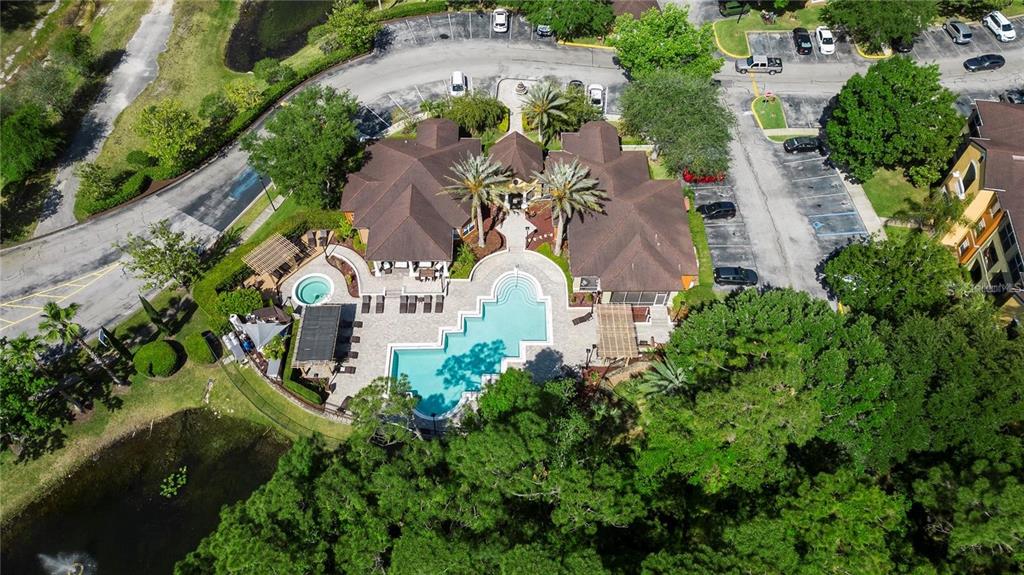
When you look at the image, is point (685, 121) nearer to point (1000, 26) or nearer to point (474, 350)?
point (474, 350)

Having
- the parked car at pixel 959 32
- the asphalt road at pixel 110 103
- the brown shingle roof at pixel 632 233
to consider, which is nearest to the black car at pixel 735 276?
the brown shingle roof at pixel 632 233

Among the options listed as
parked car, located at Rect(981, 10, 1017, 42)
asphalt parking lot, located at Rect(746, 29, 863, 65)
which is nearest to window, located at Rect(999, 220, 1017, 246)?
asphalt parking lot, located at Rect(746, 29, 863, 65)

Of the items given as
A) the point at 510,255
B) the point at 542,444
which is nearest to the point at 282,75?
the point at 510,255

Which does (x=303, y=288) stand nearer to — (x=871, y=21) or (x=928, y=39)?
(x=871, y=21)

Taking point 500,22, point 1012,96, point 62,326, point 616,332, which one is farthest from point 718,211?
point 62,326

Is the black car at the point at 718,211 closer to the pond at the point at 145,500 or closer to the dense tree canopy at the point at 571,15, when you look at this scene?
the dense tree canopy at the point at 571,15

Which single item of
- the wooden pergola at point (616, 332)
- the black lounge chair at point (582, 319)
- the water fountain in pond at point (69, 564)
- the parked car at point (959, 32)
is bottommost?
the water fountain in pond at point (69, 564)
